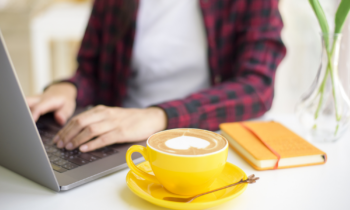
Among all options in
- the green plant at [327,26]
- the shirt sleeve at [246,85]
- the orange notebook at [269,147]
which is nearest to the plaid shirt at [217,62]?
the shirt sleeve at [246,85]

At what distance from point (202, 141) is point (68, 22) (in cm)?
234

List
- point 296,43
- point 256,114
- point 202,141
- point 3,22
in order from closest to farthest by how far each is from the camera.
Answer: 1. point 202,141
2. point 256,114
3. point 296,43
4. point 3,22

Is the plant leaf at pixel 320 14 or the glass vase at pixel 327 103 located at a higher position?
the plant leaf at pixel 320 14

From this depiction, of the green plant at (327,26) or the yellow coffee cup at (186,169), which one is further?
the green plant at (327,26)

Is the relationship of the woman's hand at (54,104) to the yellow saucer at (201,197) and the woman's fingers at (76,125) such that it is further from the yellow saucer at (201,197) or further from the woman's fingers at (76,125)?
the yellow saucer at (201,197)

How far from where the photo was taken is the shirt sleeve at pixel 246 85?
28.1 inches

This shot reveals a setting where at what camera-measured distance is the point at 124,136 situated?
1.92 feet

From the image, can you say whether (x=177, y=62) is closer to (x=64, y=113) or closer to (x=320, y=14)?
(x=64, y=113)

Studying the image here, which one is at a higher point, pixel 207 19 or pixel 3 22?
pixel 207 19

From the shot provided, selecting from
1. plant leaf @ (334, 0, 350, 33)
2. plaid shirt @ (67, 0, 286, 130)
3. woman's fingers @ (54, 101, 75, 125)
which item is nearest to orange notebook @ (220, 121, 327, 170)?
plaid shirt @ (67, 0, 286, 130)

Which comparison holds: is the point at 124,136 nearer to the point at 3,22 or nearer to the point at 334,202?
the point at 334,202

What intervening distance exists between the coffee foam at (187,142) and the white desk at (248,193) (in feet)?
0.27

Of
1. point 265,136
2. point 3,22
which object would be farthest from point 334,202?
point 3,22

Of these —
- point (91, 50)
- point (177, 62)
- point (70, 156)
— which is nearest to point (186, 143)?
point (70, 156)
